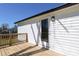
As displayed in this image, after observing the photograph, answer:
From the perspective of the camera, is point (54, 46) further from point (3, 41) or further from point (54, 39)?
point (3, 41)

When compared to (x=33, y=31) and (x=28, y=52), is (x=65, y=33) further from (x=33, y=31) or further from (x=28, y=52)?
(x=33, y=31)

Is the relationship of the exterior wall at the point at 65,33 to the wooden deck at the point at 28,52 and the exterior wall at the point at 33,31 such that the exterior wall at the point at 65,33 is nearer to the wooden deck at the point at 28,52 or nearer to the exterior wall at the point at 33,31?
the wooden deck at the point at 28,52

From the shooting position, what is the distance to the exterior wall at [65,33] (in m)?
4.95

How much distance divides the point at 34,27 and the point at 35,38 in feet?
2.19

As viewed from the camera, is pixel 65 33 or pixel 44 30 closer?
pixel 65 33

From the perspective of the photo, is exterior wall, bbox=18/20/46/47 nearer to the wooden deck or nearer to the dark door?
the dark door

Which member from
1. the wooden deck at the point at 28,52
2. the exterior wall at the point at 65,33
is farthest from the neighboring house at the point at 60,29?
the wooden deck at the point at 28,52

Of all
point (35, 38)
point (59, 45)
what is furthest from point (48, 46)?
point (35, 38)

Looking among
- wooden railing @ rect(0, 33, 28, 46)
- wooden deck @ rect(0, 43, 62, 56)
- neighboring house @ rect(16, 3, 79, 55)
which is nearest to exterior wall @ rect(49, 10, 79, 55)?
neighboring house @ rect(16, 3, 79, 55)

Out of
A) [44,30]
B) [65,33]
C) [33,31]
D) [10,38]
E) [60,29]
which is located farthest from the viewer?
[33,31]

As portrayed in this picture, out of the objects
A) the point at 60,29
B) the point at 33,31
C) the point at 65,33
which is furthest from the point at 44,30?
the point at 65,33

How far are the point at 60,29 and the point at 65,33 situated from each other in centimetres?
44

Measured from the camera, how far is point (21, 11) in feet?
26.2

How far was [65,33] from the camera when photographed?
5.53 m
